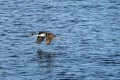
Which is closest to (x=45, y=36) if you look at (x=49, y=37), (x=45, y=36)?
(x=45, y=36)

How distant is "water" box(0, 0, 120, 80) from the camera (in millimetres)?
30781

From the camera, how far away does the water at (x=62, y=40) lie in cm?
3078

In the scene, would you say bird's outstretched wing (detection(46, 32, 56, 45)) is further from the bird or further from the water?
the water

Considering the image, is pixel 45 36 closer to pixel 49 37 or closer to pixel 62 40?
pixel 49 37

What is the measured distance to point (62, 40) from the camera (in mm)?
35844

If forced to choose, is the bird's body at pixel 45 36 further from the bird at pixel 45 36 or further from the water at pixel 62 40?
the water at pixel 62 40

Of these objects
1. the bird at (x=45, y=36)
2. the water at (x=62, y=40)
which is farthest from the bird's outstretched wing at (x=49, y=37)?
the water at (x=62, y=40)

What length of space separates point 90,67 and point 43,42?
526cm

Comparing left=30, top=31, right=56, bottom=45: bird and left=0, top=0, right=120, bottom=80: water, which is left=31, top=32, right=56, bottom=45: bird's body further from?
left=0, top=0, right=120, bottom=80: water

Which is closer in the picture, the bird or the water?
the water

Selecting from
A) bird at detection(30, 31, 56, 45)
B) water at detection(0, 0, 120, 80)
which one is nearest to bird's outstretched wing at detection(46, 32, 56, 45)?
bird at detection(30, 31, 56, 45)

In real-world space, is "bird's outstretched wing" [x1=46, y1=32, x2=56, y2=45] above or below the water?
above

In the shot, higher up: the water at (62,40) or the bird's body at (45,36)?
the bird's body at (45,36)

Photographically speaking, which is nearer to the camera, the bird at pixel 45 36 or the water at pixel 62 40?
the water at pixel 62 40
